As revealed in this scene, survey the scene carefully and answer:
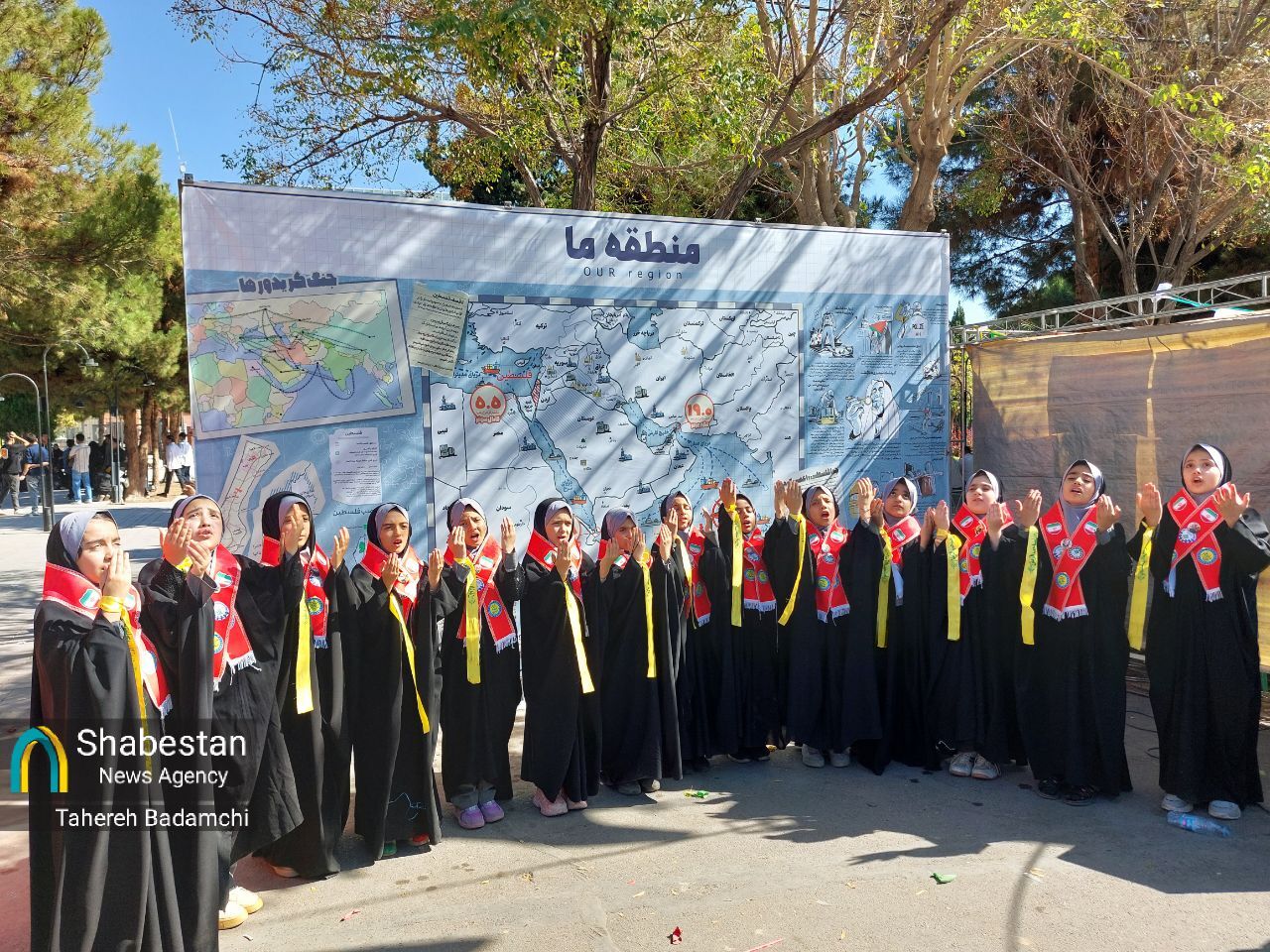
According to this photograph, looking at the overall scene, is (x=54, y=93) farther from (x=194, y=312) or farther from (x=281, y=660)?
(x=281, y=660)

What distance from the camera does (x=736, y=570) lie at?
5.09 m

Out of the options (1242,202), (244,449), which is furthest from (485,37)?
(1242,202)

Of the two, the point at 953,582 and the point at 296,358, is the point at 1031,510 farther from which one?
the point at 296,358

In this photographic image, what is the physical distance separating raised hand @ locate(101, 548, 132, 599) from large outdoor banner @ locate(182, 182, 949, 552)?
2.16m

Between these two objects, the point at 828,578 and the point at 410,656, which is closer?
the point at 410,656

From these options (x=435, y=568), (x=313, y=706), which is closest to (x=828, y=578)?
(x=435, y=568)

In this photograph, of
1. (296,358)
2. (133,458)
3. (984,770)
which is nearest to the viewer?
(984,770)

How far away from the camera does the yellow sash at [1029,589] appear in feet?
15.4

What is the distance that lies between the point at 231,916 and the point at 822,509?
10.8 ft

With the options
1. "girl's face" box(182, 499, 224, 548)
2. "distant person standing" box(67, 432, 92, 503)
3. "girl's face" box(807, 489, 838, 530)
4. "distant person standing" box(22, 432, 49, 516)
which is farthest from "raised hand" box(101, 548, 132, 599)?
"distant person standing" box(67, 432, 92, 503)

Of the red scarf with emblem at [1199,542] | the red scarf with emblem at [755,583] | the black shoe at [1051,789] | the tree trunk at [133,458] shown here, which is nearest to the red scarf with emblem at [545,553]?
the red scarf with emblem at [755,583]

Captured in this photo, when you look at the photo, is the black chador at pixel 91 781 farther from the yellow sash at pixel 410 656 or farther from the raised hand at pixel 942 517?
the raised hand at pixel 942 517

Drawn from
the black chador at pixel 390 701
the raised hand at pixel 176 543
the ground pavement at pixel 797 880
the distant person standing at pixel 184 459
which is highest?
the distant person standing at pixel 184 459

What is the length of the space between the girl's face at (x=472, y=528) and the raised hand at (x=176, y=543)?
1.39 metres
